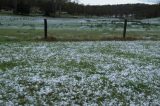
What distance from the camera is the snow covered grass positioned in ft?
30.9

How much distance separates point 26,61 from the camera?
1441 cm

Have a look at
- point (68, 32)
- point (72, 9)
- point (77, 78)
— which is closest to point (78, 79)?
point (77, 78)

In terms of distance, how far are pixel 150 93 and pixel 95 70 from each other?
320 centimetres

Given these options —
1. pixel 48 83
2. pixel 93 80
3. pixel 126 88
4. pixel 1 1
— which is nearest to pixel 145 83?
pixel 126 88

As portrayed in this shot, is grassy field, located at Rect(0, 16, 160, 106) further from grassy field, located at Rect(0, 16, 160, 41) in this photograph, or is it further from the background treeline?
the background treeline

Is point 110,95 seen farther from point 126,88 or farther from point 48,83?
point 48,83

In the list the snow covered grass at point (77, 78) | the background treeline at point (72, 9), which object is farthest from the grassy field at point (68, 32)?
the background treeline at point (72, 9)

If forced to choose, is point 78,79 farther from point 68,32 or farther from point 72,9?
point 72,9

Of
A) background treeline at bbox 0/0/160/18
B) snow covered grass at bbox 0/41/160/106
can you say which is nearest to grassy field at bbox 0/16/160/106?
snow covered grass at bbox 0/41/160/106

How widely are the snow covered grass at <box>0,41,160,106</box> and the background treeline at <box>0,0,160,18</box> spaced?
7442 centimetres

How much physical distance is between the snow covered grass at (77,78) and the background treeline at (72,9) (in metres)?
74.4

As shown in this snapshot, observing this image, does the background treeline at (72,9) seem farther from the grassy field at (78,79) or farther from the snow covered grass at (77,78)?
the snow covered grass at (77,78)

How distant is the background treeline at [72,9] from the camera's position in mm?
94787

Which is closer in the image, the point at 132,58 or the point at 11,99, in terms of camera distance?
the point at 11,99
